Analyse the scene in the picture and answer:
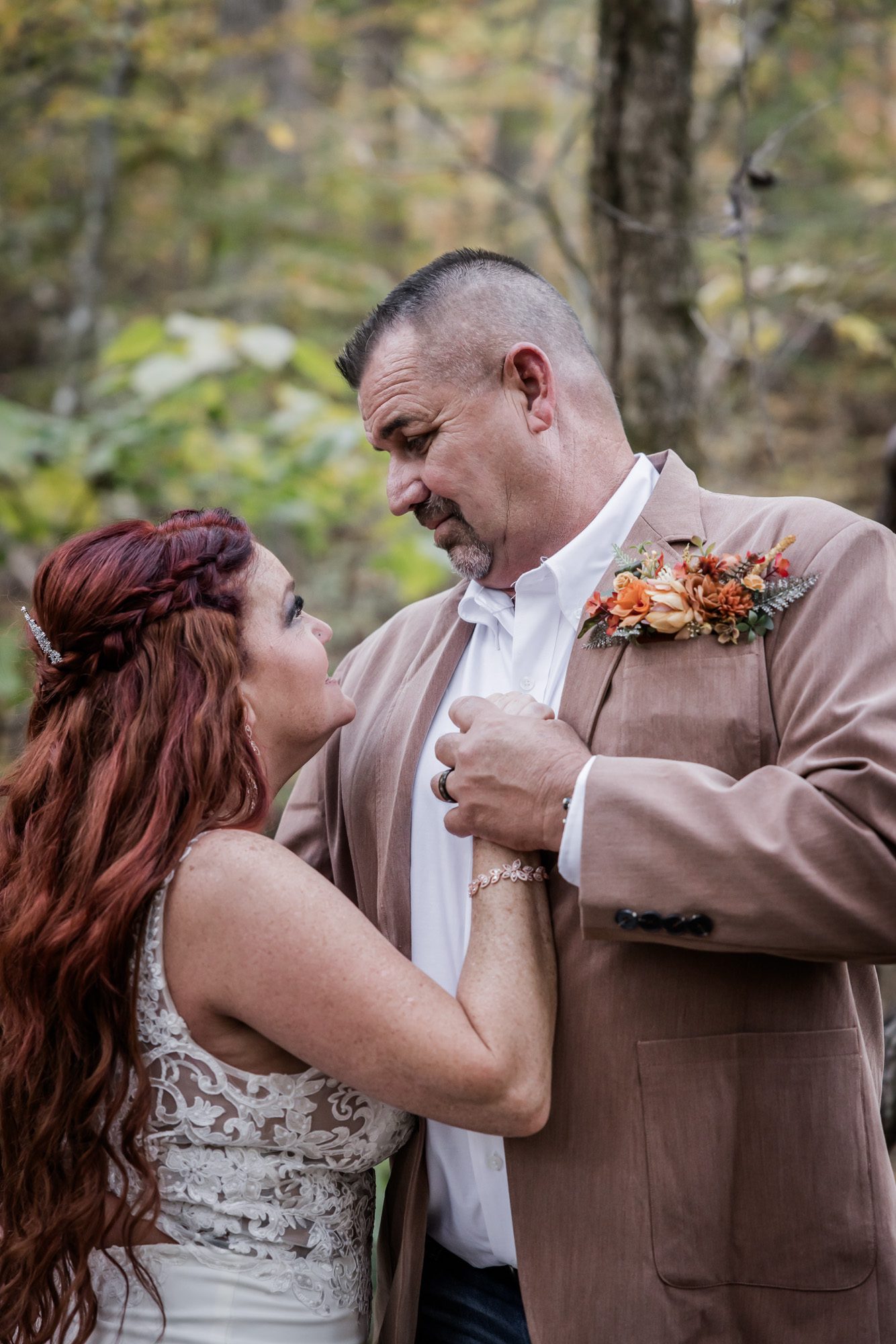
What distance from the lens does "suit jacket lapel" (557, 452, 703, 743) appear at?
216cm

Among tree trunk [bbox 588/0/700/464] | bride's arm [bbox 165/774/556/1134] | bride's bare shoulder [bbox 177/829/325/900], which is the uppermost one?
tree trunk [bbox 588/0/700/464]

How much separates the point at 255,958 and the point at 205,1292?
0.69m

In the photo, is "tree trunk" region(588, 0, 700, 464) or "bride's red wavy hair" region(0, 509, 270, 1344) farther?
"tree trunk" region(588, 0, 700, 464)

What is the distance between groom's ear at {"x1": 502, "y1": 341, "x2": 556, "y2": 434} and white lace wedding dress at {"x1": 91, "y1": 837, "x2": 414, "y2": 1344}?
4.16ft

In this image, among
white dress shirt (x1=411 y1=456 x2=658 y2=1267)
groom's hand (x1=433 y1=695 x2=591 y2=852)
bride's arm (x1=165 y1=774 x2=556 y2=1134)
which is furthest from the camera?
white dress shirt (x1=411 y1=456 x2=658 y2=1267)

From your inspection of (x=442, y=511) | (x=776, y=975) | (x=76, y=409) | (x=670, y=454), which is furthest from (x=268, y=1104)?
(x=76, y=409)

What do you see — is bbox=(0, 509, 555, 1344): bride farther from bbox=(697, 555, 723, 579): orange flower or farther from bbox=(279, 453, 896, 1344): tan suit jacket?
bbox=(697, 555, 723, 579): orange flower

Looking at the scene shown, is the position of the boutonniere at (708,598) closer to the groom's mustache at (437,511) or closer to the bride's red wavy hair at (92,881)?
the groom's mustache at (437,511)

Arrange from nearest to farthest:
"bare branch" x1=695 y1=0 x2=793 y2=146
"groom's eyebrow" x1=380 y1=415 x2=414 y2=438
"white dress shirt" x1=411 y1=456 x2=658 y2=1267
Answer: "white dress shirt" x1=411 y1=456 x2=658 y2=1267
"groom's eyebrow" x1=380 y1=415 x2=414 y2=438
"bare branch" x1=695 y1=0 x2=793 y2=146

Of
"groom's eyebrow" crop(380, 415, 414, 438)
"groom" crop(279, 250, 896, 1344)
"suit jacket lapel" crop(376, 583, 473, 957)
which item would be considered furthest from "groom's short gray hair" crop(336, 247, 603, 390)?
"suit jacket lapel" crop(376, 583, 473, 957)

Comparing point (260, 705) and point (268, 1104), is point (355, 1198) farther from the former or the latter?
point (260, 705)

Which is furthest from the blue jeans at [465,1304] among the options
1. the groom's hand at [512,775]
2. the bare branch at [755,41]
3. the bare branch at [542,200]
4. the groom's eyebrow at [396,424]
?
the bare branch at [755,41]

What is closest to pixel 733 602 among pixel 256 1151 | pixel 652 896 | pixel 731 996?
pixel 652 896

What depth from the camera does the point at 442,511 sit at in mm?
2541
